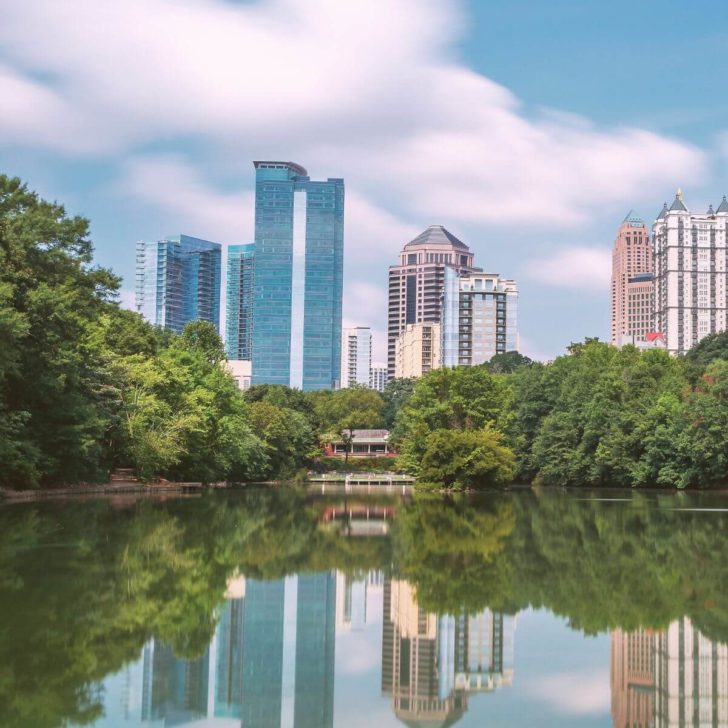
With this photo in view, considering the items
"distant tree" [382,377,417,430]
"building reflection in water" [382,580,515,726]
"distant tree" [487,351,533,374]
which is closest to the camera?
"building reflection in water" [382,580,515,726]

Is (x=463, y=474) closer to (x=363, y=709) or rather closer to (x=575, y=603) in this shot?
(x=575, y=603)

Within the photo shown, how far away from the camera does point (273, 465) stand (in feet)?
248

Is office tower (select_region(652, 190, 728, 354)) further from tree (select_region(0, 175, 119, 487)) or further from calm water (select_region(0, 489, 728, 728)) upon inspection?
calm water (select_region(0, 489, 728, 728))

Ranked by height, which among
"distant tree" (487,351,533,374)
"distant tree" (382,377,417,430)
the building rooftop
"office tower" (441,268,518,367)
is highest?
the building rooftop

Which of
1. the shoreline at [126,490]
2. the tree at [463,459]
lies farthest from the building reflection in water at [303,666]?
the tree at [463,459]

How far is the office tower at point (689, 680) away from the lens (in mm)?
6711

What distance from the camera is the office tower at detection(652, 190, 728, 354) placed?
637ft

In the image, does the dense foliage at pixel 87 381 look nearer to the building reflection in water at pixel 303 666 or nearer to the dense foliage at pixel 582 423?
the dense foliage at pixel 582 423

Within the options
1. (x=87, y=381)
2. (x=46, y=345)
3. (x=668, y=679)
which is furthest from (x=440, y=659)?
(x=87, y=381)

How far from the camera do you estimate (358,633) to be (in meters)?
9.48

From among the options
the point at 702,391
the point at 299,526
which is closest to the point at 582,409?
the point at 702,391

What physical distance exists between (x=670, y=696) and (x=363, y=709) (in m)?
2.26

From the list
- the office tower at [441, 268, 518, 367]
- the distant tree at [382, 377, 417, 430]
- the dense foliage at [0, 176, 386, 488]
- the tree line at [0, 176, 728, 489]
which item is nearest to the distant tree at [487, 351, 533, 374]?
the distant tree at [382, 377, 417, 430]

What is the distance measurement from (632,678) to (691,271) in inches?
7846
